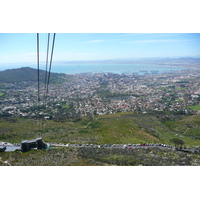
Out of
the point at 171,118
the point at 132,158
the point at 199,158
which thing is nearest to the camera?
the point at 132,158

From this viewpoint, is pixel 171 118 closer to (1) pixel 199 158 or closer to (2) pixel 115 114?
(2) pixel 115 114

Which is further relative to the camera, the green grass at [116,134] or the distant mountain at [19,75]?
the distant mountain at [19,75]

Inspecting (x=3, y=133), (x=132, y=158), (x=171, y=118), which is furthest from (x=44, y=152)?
(x=171, y=118)

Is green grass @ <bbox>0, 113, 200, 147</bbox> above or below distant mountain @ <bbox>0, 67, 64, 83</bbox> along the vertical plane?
below

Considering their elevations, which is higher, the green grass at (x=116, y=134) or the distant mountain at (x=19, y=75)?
the distant mountain at (x=19, y=75)

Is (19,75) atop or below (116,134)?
atop

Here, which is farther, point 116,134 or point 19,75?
point 19,75

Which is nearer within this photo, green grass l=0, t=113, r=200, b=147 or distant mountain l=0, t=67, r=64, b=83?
green grass l=0, t=113, r=200, b=147

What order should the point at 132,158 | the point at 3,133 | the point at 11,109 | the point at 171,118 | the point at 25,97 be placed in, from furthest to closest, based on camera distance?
the point at 25,97, the point at 11,109, the point at 171,118, the point at 3,133, the point at 132,158

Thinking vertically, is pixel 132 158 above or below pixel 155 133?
above

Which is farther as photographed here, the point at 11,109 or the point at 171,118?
the point at 11,109

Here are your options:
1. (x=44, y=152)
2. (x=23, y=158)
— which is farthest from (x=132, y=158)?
(x=23, y=158)
